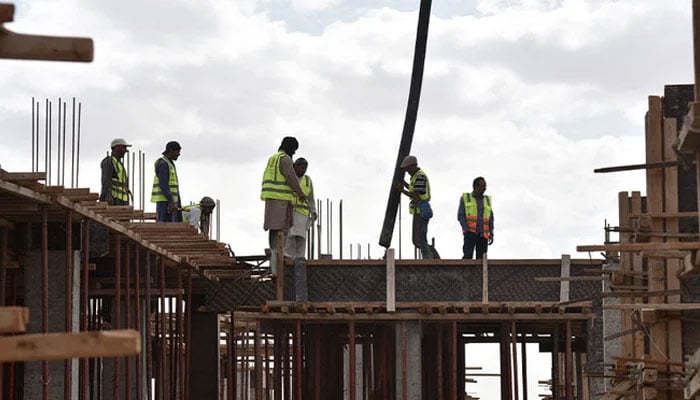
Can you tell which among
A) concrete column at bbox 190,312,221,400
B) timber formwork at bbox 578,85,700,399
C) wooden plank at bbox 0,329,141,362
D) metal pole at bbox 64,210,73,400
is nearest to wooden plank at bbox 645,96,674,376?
timber formwork at bbox 578,85,700,399

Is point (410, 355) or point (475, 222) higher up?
point (475, 222)

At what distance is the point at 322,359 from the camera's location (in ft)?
99.7

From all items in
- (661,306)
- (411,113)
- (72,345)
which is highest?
(411,113)

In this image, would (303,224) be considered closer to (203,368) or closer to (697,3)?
(203,368)

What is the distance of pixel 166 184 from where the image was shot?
78.9 ft

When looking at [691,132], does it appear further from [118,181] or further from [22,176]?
[118,181]

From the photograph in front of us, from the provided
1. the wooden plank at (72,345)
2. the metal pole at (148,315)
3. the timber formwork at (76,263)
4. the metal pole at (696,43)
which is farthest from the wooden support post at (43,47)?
the metal pole at (148,315)

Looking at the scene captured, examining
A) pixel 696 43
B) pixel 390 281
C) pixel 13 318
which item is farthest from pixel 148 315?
→ pixel 13 318

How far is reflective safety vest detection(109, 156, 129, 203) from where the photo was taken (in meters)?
22.5

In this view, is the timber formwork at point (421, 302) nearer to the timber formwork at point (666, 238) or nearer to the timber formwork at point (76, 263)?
the timber formwork at point (76, 263)

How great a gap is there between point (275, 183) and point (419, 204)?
10.7 ft

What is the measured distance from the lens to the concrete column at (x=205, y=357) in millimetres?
29531

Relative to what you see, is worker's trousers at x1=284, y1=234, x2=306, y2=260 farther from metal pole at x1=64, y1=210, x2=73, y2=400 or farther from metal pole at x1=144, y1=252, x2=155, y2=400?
metal pole at x1=64, y1=210, x2=73, y2=400

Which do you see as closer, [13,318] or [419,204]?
[13,318]
